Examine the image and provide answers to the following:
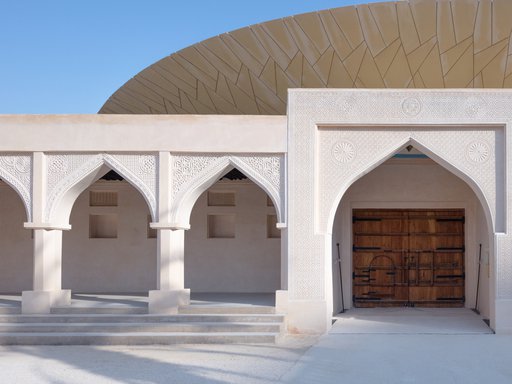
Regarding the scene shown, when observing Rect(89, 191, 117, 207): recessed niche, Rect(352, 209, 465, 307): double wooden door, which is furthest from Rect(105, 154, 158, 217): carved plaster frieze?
Rect(352, 209, 465, 307): double wooden door

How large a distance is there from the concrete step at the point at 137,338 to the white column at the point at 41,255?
2.24ft

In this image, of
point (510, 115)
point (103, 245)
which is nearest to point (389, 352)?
point (510, 115)

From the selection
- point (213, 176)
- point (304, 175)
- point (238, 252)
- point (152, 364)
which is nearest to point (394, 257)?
point (238, 252)

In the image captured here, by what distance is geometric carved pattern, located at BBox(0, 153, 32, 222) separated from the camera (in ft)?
28.7

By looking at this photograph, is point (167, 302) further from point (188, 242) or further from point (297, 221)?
point (188, 242)

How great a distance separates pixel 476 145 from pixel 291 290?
3.01 metres

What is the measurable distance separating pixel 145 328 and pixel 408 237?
480cm

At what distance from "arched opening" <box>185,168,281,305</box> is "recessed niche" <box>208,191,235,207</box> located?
57 mm

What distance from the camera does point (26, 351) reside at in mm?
7605

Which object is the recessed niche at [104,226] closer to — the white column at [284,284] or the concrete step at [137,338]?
the concrete step at [137,338]

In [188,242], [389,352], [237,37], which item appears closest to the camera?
[389,352]

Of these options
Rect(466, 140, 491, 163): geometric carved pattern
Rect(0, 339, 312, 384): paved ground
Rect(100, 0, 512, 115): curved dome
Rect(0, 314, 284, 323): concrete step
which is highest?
Rect(100, 0, 512, 115): curved dome

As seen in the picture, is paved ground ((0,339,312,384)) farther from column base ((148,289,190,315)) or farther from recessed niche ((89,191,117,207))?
recessed niche ((89,191,117,207))

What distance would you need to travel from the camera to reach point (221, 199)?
11562mm
